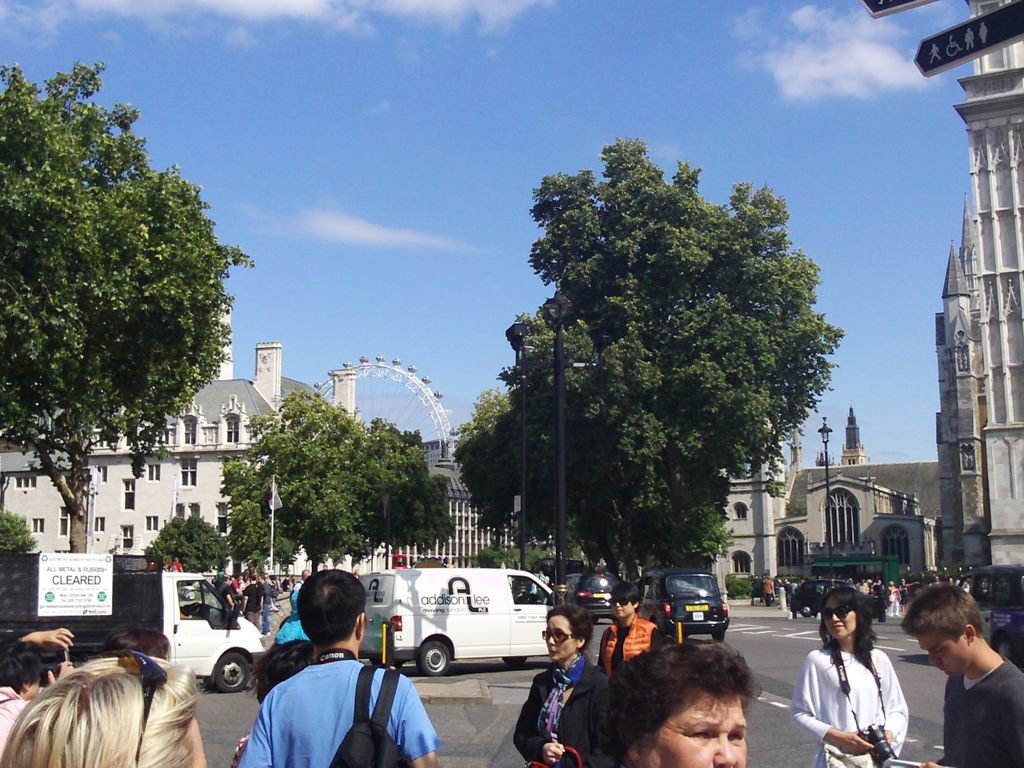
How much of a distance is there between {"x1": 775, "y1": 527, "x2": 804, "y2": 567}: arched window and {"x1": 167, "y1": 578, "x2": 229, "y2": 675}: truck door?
327ft

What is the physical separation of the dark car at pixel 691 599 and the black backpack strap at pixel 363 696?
938 inches

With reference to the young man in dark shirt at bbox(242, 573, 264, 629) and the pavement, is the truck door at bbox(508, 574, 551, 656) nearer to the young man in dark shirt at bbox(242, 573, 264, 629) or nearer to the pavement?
the pavement

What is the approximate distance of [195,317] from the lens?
28.8 meters

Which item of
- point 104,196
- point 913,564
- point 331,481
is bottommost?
point 913,564

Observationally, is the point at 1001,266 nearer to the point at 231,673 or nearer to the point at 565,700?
the point at 231,673

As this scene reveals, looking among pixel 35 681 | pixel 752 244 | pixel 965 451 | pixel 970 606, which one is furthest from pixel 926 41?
pixel 965 451

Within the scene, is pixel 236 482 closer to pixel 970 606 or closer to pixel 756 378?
pixel 756 378

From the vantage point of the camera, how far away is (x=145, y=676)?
2492 mm

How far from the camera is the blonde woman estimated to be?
7.43ft

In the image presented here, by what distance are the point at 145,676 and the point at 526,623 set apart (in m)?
19.7

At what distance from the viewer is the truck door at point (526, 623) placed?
21609 millimetres

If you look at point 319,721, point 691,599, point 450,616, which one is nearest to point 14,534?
point 691,599

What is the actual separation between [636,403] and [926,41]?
1255 inches

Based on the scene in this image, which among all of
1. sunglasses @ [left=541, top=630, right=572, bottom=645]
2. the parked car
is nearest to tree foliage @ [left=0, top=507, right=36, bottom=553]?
the parked car
